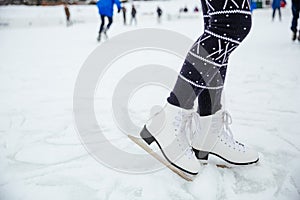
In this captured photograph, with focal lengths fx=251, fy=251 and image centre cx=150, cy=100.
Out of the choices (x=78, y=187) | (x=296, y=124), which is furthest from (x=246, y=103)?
(x=78, y=187)

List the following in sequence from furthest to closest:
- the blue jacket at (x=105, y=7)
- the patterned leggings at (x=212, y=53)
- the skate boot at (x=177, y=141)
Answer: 1. the blue jacket at (x=105, y=7)
2. the skate boot at (x=177, y=141)
3. the patterned leggings at (x=212, y=53)

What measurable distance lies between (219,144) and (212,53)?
33cm

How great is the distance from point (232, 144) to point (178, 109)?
0.24m

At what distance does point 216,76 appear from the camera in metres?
0.82

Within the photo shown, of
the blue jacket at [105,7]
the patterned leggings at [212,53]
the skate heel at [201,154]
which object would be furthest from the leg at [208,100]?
the blue jacket at [105,7]

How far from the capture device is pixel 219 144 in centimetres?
88

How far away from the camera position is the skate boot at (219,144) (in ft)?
2.83

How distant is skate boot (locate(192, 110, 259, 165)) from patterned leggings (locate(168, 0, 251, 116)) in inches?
1.5

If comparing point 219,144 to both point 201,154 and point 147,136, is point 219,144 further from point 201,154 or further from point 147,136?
point 147,136

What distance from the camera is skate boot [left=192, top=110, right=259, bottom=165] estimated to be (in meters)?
0.86

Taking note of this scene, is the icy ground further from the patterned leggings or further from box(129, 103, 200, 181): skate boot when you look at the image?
the patterned leggings

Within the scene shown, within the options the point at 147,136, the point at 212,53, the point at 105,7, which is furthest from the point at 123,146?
the point at 105,7

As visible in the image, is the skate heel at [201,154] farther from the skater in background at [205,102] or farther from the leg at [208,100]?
the leg at [208,100]

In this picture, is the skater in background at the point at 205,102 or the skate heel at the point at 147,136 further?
the skate heel at the point at 147,136
